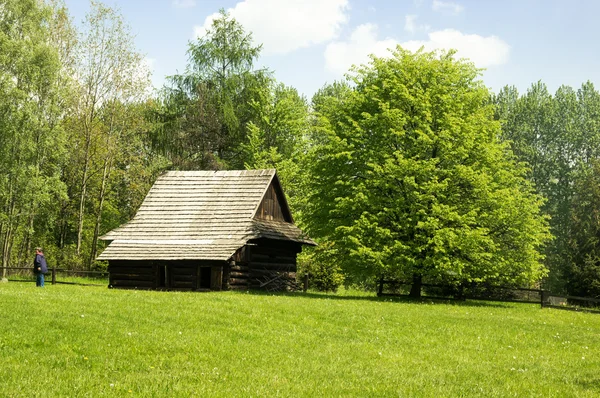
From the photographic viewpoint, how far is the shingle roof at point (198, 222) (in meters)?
35.8

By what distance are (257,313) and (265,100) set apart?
122ft

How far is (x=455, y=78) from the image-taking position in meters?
35.0

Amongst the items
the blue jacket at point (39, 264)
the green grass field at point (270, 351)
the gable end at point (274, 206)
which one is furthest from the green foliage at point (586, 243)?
the blue jacket at point (39, 264)

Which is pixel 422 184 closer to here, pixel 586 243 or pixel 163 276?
pixel 163 276

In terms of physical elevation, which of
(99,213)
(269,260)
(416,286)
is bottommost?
(416,286)

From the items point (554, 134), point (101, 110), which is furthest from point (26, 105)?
point (554, 134)

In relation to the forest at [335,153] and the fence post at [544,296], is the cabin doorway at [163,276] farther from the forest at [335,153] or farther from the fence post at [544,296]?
the fence post at [544,296]

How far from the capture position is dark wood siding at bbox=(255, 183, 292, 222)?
1557 inches

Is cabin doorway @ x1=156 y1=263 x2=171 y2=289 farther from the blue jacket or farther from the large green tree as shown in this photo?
the large green tree

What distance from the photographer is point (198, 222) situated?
38125mm

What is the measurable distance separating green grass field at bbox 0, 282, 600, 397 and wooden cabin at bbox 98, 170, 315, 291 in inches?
455

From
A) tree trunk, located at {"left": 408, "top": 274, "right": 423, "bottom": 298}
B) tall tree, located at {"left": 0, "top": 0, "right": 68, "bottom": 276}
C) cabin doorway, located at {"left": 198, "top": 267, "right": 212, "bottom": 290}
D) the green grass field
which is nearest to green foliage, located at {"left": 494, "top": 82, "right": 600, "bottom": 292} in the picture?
tree trunk, located at {"left": 408, "top": 274, "right": 423, "bottom": 298}

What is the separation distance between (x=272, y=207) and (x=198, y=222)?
4.97 m

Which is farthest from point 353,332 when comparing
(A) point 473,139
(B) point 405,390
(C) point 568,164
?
(C) point 568,164
